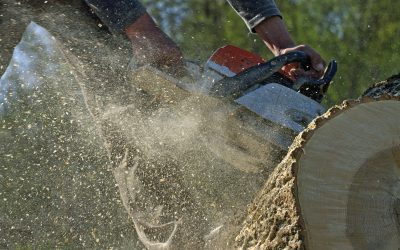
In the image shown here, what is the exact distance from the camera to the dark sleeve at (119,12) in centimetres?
329

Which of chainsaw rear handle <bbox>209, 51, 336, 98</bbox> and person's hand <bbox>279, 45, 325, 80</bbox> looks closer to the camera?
chainsaw rear handle <bbox>209, 51, 336, 98</bbox>

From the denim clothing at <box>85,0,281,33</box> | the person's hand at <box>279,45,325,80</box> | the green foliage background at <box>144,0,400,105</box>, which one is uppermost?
the denim clothing at <box>85,0,281,33</box>

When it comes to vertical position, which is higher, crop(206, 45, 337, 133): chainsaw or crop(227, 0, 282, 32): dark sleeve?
crop(227, 0, 282, 32): dark sleeve

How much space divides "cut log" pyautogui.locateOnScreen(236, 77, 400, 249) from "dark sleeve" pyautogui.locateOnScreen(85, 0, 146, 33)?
1332mm

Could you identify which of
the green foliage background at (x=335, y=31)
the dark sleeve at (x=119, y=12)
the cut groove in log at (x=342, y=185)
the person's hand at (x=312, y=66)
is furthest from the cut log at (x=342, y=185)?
the green foliage background at (x=335, y=31)

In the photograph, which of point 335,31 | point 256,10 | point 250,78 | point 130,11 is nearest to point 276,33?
point 256,10

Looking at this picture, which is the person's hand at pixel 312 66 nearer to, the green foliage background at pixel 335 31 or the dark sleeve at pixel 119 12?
the dark sleeve at pixel 119 12

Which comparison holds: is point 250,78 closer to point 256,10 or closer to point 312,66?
point 312,66

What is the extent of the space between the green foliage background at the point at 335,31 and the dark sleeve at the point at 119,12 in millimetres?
10050

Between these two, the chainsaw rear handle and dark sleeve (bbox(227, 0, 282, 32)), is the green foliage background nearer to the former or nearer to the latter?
dark sleeve (bbox(227, 0, 282, 32))

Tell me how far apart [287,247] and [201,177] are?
1192 millimetres

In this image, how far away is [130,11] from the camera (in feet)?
10.8

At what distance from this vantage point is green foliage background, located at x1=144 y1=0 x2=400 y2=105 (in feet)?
45.6

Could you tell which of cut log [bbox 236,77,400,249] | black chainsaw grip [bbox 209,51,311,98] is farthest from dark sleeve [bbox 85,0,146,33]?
cut log [bbox 236,77,400,249]
